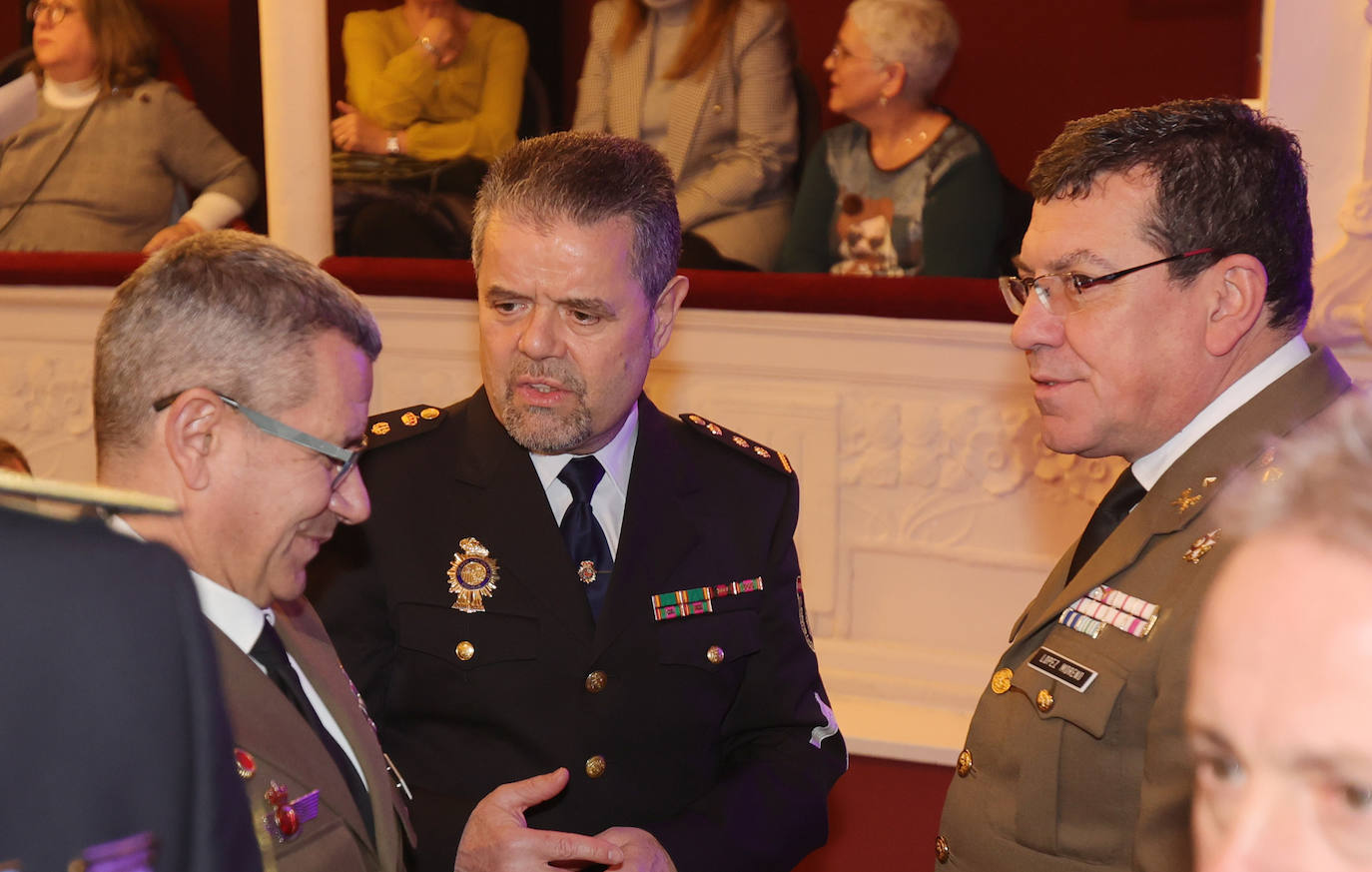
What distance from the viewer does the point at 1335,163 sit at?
9.84 ft

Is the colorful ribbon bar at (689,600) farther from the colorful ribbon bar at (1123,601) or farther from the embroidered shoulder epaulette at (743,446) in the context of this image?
the colorful ribbon bar at (1123,601)

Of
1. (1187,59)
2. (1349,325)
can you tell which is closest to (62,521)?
(1349,325)

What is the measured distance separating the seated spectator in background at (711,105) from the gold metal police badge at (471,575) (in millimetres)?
2197

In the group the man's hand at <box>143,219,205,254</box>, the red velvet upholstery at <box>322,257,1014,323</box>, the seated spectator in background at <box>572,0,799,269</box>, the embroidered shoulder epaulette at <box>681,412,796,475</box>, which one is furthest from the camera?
the man's hand at <box>143,219,205,254</box>

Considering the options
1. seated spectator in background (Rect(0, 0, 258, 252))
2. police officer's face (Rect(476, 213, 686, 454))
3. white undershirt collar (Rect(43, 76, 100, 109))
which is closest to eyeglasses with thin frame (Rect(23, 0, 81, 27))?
seated spectator in background (Rect(0, 0, 258, 252))

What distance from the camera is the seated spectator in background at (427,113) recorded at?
459 cm

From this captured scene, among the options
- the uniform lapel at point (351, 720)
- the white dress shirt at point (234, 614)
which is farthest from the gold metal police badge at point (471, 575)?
the white dress shirt at point (234, 614)

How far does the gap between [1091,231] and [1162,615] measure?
0.48 m

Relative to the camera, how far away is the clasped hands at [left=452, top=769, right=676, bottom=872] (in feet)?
5.69

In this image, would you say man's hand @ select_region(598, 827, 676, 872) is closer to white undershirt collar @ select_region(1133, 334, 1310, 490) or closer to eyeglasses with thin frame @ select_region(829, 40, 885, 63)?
white undershirt collar @ select_region(1133, 334, 1310, 490)

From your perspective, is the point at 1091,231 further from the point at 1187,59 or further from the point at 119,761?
the point at 1187,59

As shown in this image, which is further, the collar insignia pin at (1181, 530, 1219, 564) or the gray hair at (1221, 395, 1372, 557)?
the collar insignia pin at (1181, 530, 1219, 564)

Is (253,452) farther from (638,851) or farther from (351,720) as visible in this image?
(638,851)

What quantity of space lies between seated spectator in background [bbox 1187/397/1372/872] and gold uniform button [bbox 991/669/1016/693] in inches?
39.6
